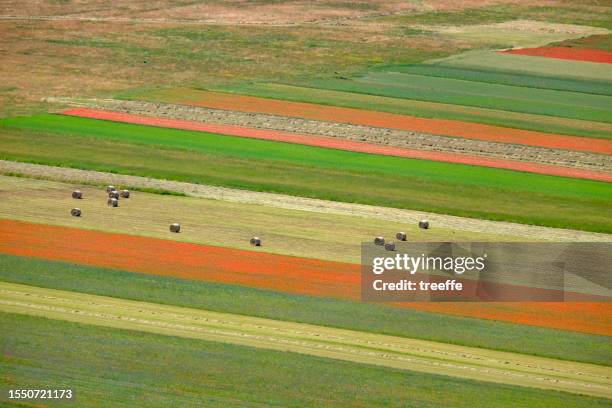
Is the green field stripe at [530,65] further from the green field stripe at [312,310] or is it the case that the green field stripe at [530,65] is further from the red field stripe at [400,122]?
the green field stripe at [312,310]

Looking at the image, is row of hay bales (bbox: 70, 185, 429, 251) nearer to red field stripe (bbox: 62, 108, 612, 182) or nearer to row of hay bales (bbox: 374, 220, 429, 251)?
row of hay bales (bbox: 374, 220, 429, 251)

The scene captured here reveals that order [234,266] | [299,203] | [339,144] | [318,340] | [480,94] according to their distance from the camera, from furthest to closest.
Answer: [480,94] < [339,144] < [299,203] < [234,266] < [318,340]

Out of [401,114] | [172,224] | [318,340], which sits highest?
[172,224]

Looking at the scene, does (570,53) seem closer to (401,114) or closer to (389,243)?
(401,114)

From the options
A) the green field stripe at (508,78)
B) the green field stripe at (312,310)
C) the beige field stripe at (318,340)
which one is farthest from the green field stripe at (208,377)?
the green field stripe at (508,78)

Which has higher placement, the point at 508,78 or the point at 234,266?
the point at 508,78

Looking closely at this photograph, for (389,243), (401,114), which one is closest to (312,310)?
(389,243)

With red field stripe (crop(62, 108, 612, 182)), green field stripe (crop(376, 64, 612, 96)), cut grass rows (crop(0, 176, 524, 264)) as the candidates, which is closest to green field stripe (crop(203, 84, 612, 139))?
red field stripe (crop(62, 108, 612, 182))
